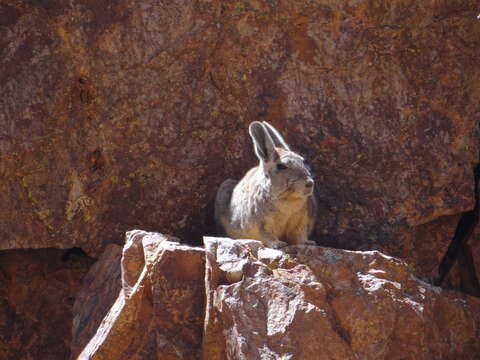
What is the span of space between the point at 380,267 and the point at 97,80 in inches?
147

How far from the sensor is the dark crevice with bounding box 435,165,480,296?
783cm

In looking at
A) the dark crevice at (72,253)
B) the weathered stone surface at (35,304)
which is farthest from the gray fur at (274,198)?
the weathered stone surface at (35,304)

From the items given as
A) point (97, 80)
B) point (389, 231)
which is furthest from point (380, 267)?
point (97, 80)

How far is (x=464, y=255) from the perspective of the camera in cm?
795

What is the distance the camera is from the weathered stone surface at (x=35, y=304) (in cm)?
797

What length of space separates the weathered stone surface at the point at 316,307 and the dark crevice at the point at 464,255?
1.85 meters

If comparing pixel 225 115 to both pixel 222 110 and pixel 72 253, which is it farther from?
pixel 72 253

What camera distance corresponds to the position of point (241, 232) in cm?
733

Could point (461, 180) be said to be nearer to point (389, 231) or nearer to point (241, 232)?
point (389, 231)

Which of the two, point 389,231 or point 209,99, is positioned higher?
point 209,99

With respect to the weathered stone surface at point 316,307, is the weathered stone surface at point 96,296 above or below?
below

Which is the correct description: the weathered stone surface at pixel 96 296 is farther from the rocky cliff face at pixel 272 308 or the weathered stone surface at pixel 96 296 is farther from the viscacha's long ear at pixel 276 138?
the viscacha's long ear at pixel 276 138

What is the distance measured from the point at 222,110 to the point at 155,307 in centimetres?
284

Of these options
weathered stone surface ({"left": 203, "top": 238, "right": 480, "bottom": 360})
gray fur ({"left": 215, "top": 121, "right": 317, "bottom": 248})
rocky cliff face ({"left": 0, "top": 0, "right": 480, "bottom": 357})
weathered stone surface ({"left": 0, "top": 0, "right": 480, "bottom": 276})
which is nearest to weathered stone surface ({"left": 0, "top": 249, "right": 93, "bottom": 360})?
rocky cliff face ({"left": 0, "top": 0, "right": 480, "bottom": 357})
